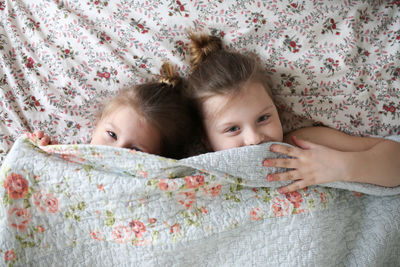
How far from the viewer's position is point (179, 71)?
125 cm

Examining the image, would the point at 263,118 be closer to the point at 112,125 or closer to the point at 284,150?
the point at 284,150

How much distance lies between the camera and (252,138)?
1.06 metres

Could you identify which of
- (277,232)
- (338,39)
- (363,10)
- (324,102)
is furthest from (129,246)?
(363,10)

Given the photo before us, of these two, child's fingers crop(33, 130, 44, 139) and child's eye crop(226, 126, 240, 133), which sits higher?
child's fingers crop(33, 130, 44, 139)

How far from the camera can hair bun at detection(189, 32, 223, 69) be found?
1.19 metres

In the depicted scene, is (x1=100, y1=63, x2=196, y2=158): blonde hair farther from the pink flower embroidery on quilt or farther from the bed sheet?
the pink flower embroidery on quilt

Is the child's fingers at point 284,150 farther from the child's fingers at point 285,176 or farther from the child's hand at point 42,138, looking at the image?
the child's hand at point 42,138

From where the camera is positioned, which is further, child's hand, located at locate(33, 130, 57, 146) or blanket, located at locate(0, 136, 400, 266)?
child's hand, located at locate(33, 130, 57, 146)

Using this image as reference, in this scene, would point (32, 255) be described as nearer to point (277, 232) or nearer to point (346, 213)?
point (277, 232)

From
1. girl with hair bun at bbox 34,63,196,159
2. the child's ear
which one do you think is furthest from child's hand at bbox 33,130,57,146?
the child's ear

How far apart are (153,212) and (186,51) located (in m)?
0.61

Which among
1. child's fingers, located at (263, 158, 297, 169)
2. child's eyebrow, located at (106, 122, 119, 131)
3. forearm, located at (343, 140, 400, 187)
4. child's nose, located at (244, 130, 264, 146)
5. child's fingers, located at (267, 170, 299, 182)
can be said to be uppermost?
child's eyebrow, located at (106, 122, 119, 131)

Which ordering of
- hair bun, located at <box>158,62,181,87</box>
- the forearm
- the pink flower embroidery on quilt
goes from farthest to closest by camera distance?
hair bun, located at <box>158,62,181,87</box>, the forearm, the pink flower embroidery on quilt

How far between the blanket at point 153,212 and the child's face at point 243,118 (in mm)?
64
